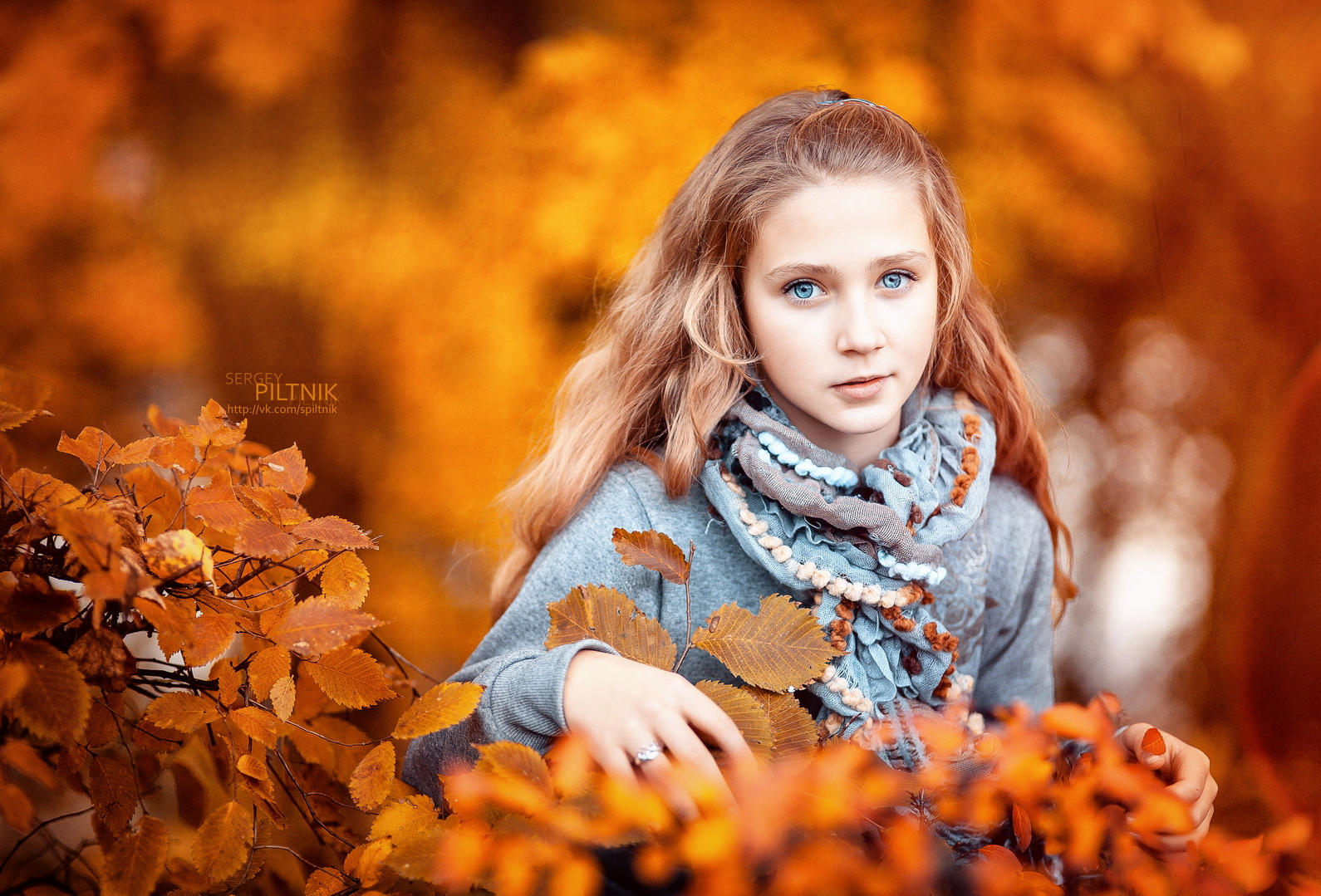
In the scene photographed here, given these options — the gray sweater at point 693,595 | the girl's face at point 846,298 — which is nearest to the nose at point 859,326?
the girl's face at point 846,298

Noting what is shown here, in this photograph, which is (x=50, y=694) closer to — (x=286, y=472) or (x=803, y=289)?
(x=286, y=472)

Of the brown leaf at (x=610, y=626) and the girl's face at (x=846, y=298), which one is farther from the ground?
the girl's face at (x=846, y=298)

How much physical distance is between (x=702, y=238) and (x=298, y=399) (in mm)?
1030

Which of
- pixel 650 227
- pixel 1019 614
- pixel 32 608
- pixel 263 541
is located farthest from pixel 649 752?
pixel 650 227

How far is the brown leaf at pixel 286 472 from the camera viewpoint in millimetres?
948

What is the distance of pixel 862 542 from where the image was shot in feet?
3.54

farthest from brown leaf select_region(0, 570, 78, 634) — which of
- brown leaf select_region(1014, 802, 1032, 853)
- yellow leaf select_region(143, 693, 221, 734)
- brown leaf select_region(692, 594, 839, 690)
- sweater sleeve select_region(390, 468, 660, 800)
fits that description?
brown leaf select_region(1014, 802, 1032, 853)

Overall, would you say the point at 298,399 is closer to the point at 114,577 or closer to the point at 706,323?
the point at 706,323

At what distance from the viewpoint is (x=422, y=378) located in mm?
1967

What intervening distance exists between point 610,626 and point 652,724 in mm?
133

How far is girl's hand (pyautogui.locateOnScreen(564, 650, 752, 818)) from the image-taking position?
32.0 inches

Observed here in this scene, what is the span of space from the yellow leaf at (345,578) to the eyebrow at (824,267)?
0.55m

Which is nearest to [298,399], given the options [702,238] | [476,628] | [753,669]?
[476,628]

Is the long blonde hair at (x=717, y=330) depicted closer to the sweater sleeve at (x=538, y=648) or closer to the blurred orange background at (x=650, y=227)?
the sweater sleeve at (x=538, y=648)
